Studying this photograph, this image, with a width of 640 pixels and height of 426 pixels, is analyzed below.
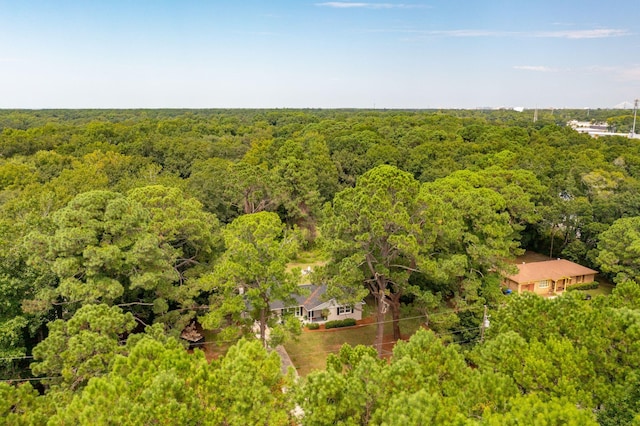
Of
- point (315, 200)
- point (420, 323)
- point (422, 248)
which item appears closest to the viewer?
point (422, 248)

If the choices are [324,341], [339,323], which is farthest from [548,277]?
[324,341]

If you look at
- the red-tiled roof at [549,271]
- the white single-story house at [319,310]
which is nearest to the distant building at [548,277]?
the red-tiled roof at [549,271]

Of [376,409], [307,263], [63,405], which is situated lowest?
[307,263]

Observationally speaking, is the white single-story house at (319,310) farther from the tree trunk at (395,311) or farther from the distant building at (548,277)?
the distant building at (548,277)

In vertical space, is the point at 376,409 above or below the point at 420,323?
above

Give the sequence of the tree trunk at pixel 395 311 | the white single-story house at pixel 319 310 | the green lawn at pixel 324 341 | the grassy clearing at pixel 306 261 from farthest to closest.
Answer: the grassy clearing at pixel 306 261 < the white single-story house at pixel 319 310 < the tree trunk at pixel 395 311 < the green lawn at pixel 324 341

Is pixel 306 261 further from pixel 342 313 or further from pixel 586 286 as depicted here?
pixel 586 286

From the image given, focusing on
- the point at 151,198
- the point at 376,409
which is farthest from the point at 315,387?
the point at 151,198

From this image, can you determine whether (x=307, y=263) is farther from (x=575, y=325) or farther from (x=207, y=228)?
(x=575, y=325)
